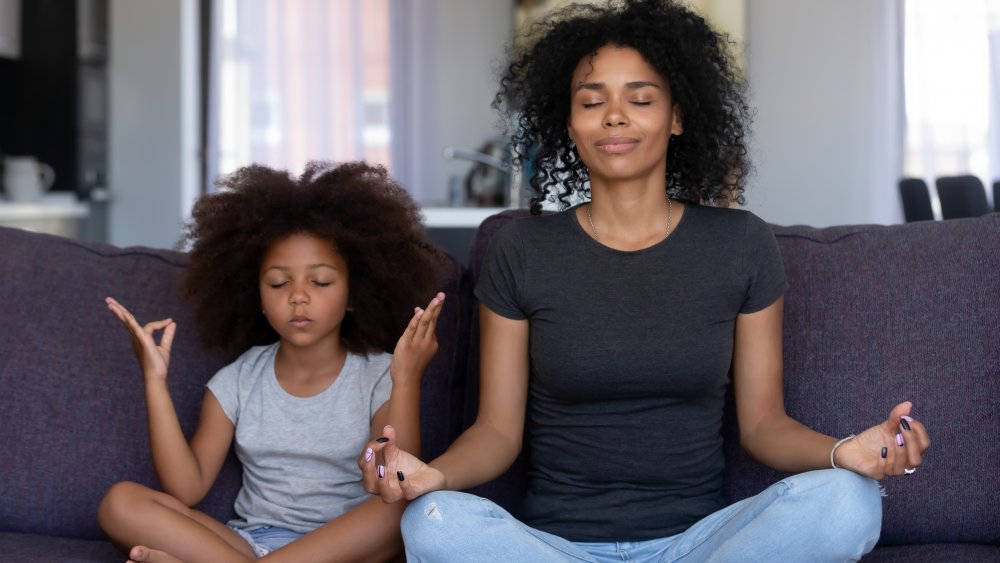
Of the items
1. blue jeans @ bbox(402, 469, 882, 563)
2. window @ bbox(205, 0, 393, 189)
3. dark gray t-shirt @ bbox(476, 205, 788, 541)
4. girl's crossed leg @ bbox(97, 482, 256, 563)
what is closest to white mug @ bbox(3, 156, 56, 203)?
window @ bbox(205, 0, 393, 189)

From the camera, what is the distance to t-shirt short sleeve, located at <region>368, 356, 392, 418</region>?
177cm

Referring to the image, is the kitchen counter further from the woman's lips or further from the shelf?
the woman's lips

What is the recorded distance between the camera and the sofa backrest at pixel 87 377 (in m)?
1.80

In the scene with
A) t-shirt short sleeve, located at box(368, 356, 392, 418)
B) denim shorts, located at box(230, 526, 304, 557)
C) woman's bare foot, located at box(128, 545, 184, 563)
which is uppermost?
t-shirt short sleeve, located at box(368, 356, 392, 418)

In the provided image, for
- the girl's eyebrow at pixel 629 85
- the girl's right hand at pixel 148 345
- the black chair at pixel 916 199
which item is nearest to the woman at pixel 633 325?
the girl's eyebrow at pixel 629 85

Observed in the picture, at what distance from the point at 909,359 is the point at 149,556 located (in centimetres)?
114

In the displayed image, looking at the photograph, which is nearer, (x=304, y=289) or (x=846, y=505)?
(x=846, y=505)

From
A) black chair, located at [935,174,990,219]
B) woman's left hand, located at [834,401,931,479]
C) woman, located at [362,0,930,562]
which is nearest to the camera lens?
woman's left hand, located at [834,401,931,479]

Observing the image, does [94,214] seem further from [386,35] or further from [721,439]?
[721,439]

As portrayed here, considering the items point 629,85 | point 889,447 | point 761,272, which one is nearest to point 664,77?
point 629,85

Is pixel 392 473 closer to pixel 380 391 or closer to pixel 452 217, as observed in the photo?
pixel 380 391

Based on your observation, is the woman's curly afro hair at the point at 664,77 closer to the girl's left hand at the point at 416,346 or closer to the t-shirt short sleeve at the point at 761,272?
the t-shirt short sleeve at the point at 761,272

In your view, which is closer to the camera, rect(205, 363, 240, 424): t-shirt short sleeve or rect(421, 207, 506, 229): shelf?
rect(205, 363, 240, 424): t-shirt short sleeve

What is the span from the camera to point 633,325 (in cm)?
158
